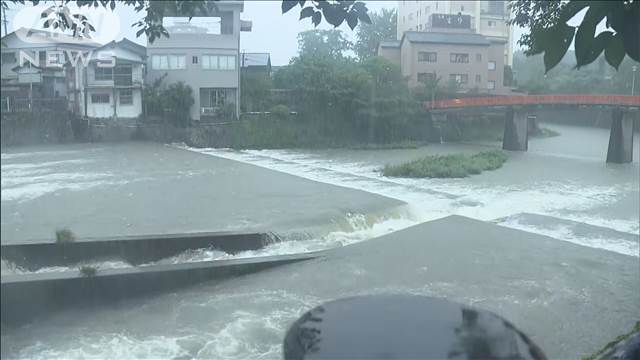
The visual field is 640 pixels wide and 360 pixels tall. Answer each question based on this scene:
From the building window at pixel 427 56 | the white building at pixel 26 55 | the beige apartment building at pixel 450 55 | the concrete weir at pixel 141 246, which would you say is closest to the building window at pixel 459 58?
the beige apartment building at pixel 450 55

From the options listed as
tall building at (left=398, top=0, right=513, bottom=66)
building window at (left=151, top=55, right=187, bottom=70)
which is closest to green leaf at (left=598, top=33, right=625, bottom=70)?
building window at (left=151, top=55, right=187, bottom=70)

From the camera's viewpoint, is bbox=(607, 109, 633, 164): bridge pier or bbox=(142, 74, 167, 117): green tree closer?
bbox=(142, 74, 167, 117): green tree

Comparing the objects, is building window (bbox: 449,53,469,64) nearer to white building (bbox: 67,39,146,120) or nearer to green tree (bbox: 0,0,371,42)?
white building (bbox: 67,39,146,120)

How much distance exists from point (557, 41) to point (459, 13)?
56.8 ft

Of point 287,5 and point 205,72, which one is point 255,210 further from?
point 287,5

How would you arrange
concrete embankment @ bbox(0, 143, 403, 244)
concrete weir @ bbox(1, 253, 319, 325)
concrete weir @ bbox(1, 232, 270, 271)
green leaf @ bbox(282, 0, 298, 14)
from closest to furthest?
green leaf @ bbox(282, 0, 298, 14)
concrete weir @ bbox(1, 253, 319, 325)
concrete weir @ bbox(1, 232, 270, 271)
concrete embankment @ bbox(0, 143, 403, 244)

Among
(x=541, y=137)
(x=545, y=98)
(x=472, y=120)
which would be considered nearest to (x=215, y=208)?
(x=545, y=98)

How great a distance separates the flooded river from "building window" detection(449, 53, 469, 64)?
3.67 meters

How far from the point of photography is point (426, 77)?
16.9 metres

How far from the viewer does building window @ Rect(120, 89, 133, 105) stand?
1145 cm

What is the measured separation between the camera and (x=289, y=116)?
15.8m

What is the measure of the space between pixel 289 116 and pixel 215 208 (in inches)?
350

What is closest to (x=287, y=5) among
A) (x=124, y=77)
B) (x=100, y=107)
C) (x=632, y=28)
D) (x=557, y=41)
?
(x=557, y=41)

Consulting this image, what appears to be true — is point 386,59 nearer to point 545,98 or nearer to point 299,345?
point 545,98
